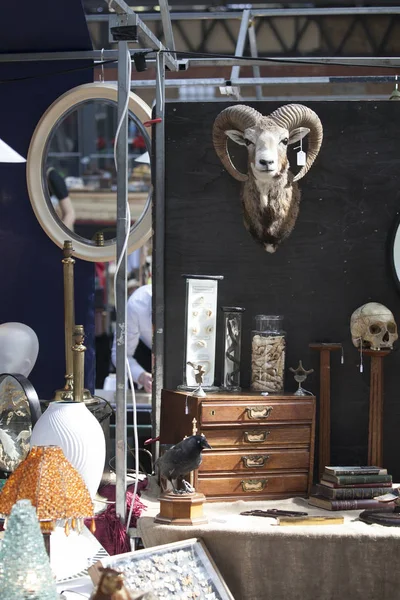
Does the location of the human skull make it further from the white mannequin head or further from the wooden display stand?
the white mannequin head

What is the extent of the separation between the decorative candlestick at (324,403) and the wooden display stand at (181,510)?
1.02 metres

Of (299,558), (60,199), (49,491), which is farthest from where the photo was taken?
(60,199)

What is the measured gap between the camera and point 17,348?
18.1 ft

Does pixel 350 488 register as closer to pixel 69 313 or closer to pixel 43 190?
pixel 69 313

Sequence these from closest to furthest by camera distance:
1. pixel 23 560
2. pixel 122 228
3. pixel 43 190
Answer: pixel 23 560 < pixel 122 228 < pixel 43 190

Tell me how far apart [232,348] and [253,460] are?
0.63m

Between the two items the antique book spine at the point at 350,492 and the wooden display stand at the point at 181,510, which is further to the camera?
the antique book spine at the point at 350,492

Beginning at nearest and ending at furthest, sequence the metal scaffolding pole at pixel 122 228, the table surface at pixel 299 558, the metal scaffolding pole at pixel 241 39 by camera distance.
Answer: the table surface at pixel 299 558
the metal scaffolding pole at pixel 122 228
the metal scaffolding pole at pixel 241 39

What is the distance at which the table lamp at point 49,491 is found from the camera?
3123 mm

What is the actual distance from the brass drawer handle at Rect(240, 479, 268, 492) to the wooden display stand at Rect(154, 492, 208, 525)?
1.60 feet

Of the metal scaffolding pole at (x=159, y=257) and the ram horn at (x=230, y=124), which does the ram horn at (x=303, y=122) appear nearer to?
the ram horn at (x=230, y=124)

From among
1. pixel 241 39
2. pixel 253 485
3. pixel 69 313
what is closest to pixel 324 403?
pixel 253 485

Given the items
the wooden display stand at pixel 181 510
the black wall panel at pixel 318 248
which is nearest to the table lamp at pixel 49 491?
the wooden display stand at pixel 181 510

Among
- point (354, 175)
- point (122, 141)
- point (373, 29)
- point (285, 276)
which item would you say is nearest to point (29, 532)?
point (122, 141)
